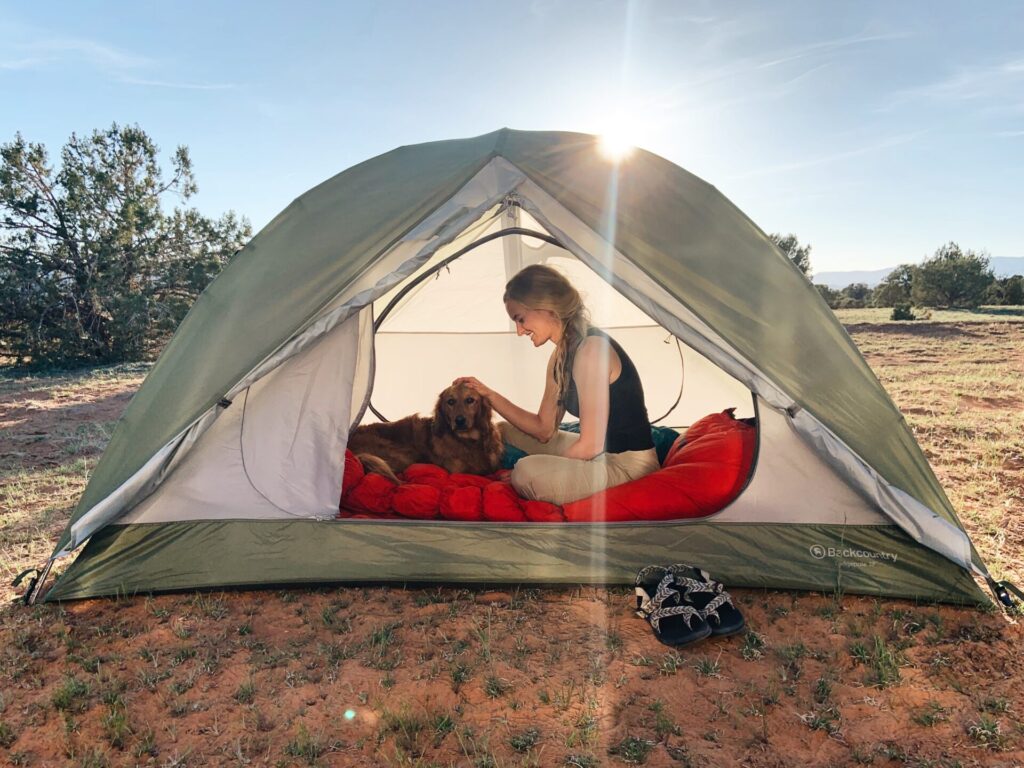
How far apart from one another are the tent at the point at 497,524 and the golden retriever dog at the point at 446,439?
934mm

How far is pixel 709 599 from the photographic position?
2750 millimetres

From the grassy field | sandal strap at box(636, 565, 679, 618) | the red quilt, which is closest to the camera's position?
the grassy field

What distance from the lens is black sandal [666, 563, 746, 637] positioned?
8.74 ft

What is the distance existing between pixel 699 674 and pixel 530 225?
324 centimetres

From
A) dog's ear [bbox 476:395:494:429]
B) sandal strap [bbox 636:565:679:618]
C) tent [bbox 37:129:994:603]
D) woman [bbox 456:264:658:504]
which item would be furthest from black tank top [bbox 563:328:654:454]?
sandal strap [bbox 636:565:679:618]

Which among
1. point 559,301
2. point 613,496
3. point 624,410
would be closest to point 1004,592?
point 613,496

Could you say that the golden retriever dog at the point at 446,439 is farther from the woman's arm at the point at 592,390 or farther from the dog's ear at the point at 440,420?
the woman's arm at the point at 592,390

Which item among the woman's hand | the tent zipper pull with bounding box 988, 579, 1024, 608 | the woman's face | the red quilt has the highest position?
the woman's face

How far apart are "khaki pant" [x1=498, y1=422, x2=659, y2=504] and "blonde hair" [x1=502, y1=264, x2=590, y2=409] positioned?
0.44 meters

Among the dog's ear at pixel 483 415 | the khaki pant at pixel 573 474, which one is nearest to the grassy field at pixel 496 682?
the khaki pant at pixel 573 474

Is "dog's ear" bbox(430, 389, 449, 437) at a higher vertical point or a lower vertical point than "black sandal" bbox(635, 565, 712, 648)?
higher

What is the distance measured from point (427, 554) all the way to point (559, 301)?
1.34 m

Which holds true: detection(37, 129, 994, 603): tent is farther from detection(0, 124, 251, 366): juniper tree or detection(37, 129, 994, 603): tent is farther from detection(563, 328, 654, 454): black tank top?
detection(0, 124, 251, 366): juniper tree

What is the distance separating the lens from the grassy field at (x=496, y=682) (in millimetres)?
2113
